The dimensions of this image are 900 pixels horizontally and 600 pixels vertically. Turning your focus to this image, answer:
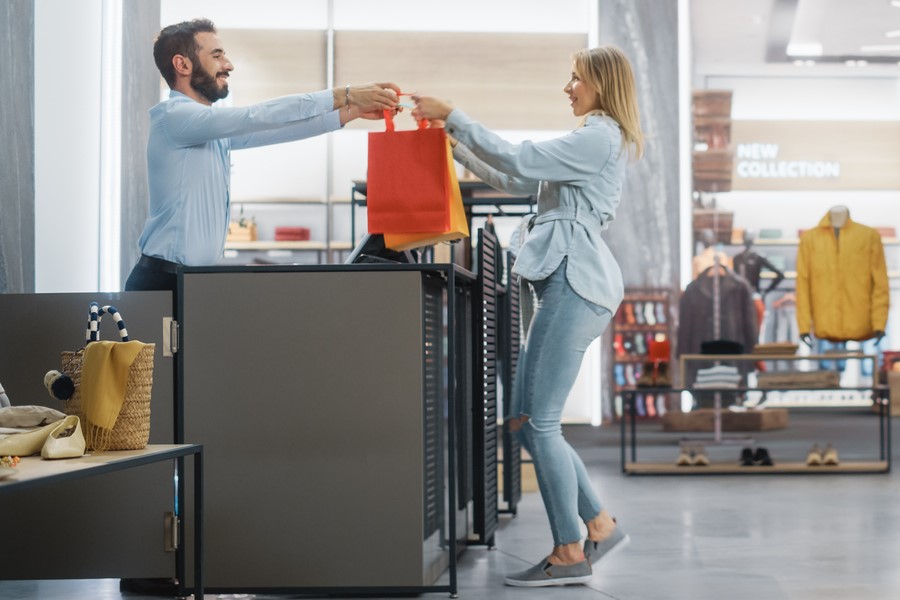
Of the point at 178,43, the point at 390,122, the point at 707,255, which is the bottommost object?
the point at 707,255

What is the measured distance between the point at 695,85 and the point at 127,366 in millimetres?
6699

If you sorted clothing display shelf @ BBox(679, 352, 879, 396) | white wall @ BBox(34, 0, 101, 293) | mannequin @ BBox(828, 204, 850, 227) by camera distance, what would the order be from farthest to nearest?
mannequin @ BBox(828, 204, 850, 227) < clothing display shelf @ BBox(679, 352, 879, 396) < white wall @ BBox(34, 0, 101, 293)

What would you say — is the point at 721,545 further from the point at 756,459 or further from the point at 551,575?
the point at 756,459

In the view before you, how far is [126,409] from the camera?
6.59 feet

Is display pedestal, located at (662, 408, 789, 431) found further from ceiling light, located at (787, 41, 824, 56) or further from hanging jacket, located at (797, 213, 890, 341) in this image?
ceiling light, located at (787, 41, 824, 56)

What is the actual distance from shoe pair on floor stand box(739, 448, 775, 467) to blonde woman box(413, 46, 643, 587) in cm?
315

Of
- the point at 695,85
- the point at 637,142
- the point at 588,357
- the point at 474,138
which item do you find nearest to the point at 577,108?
the point at 637,142

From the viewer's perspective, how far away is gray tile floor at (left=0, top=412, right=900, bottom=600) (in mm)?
2902

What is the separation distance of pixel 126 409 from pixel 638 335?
598 centimetres

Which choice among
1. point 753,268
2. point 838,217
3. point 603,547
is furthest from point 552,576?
point 753,268

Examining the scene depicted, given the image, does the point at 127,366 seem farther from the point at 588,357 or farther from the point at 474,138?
the point at 588,357

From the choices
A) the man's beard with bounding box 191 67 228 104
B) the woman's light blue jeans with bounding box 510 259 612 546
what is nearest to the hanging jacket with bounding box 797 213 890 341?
the woman's light blue jeans with bounding box 510 259 612 546

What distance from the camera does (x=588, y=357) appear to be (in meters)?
7.62

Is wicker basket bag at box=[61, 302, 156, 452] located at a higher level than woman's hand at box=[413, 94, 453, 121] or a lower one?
lower
